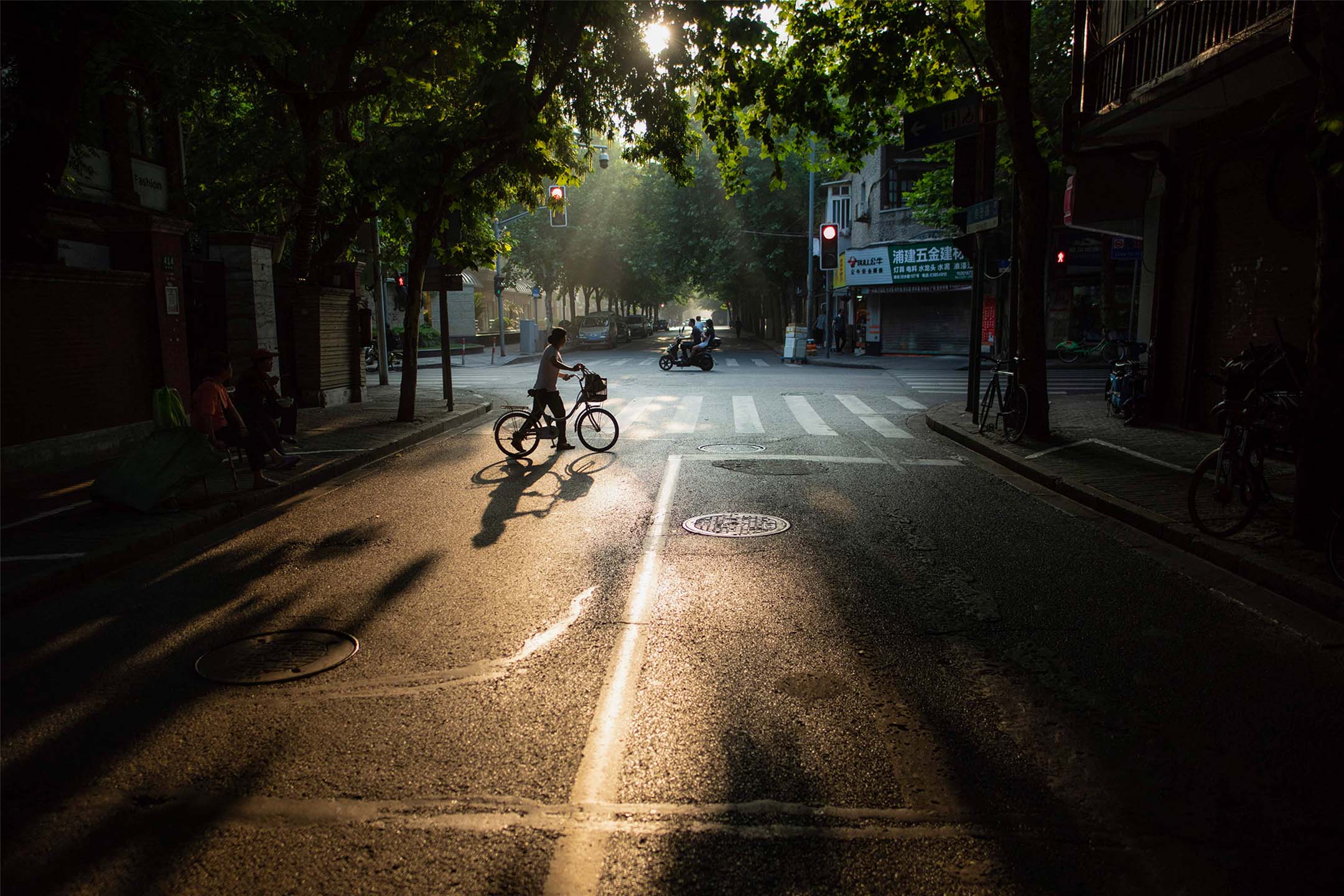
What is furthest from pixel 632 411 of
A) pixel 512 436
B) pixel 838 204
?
pixel 838 204

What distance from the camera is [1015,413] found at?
12617mm

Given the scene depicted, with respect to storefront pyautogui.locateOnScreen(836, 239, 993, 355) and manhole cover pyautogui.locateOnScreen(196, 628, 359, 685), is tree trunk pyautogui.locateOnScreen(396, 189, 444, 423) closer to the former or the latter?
manhole cover pyautogui.locateOnScreen(196, 628, 359, 685)

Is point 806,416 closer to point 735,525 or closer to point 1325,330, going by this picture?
point 735,525

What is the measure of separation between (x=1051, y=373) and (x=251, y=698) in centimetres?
2625

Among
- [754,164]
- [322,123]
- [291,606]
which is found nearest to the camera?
[291,606]

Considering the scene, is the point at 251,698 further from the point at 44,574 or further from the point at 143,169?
the point at 143,169

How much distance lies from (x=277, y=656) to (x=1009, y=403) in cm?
1072

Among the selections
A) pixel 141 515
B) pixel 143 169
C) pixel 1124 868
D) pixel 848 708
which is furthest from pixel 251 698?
pixel 143 169

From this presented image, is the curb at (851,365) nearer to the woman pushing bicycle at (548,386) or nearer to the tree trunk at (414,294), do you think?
the tree trunk at (414,294)

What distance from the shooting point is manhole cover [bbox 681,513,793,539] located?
24.4 ft

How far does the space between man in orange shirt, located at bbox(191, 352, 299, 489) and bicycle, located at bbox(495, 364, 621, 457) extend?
305cm

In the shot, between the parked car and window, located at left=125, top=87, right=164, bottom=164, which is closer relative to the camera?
window, located at left=125, top=87, right=164, bottom=164

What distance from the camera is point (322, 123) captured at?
19828 millimetres

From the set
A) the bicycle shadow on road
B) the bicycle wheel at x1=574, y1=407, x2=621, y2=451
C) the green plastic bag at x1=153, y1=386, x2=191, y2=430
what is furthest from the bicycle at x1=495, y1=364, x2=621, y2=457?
the green plastic bag at x1=153, y1=386, x2=191, y2=430
